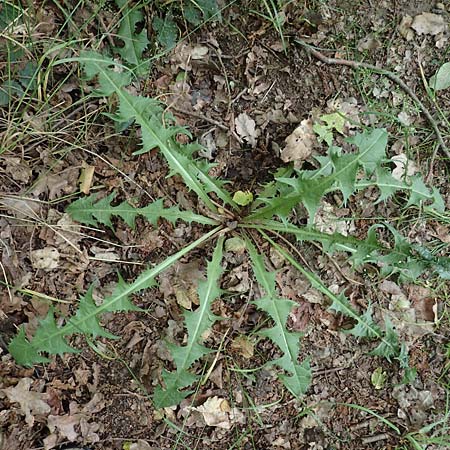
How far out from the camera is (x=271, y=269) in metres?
3.04

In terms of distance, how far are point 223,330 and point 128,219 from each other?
75 cm

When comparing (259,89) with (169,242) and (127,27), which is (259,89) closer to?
(127,27)

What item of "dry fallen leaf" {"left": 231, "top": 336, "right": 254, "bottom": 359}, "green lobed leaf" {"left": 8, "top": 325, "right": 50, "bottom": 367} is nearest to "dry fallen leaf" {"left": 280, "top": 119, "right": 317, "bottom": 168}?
"dry fallen leaf" {"left": 231, "top": 336, "right": 254, "bottom": 359}

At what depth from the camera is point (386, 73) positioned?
3.23 m

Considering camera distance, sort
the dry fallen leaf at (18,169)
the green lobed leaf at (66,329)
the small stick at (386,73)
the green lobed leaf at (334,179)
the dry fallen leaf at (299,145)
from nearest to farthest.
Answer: the green lobed leaf at (334,179), the green lobed leaf at (66,329), the dry fallen leaf at (18,169), the dry fallen leaf at (299,145), the small stick at (386,73)

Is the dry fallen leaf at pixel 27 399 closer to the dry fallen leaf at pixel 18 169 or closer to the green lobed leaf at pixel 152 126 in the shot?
the dry fallen leaf at pixel 18 169

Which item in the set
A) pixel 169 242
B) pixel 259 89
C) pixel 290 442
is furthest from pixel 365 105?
pixel 290 442

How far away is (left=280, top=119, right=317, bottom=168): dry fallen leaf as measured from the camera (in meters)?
3.04

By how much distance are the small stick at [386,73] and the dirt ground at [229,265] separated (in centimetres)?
3

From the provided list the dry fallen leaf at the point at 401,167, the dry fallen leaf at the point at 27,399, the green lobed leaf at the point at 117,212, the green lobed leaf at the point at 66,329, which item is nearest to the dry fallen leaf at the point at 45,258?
the green lobed leaf at the point at 117,212

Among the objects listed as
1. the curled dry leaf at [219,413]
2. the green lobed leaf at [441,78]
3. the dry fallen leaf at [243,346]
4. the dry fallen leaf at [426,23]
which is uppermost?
the dry fallen leaf at [426,23]

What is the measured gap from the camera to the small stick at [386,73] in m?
3.15

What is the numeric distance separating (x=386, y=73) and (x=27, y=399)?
250 centimetres

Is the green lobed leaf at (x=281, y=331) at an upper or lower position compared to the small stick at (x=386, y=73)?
lower
